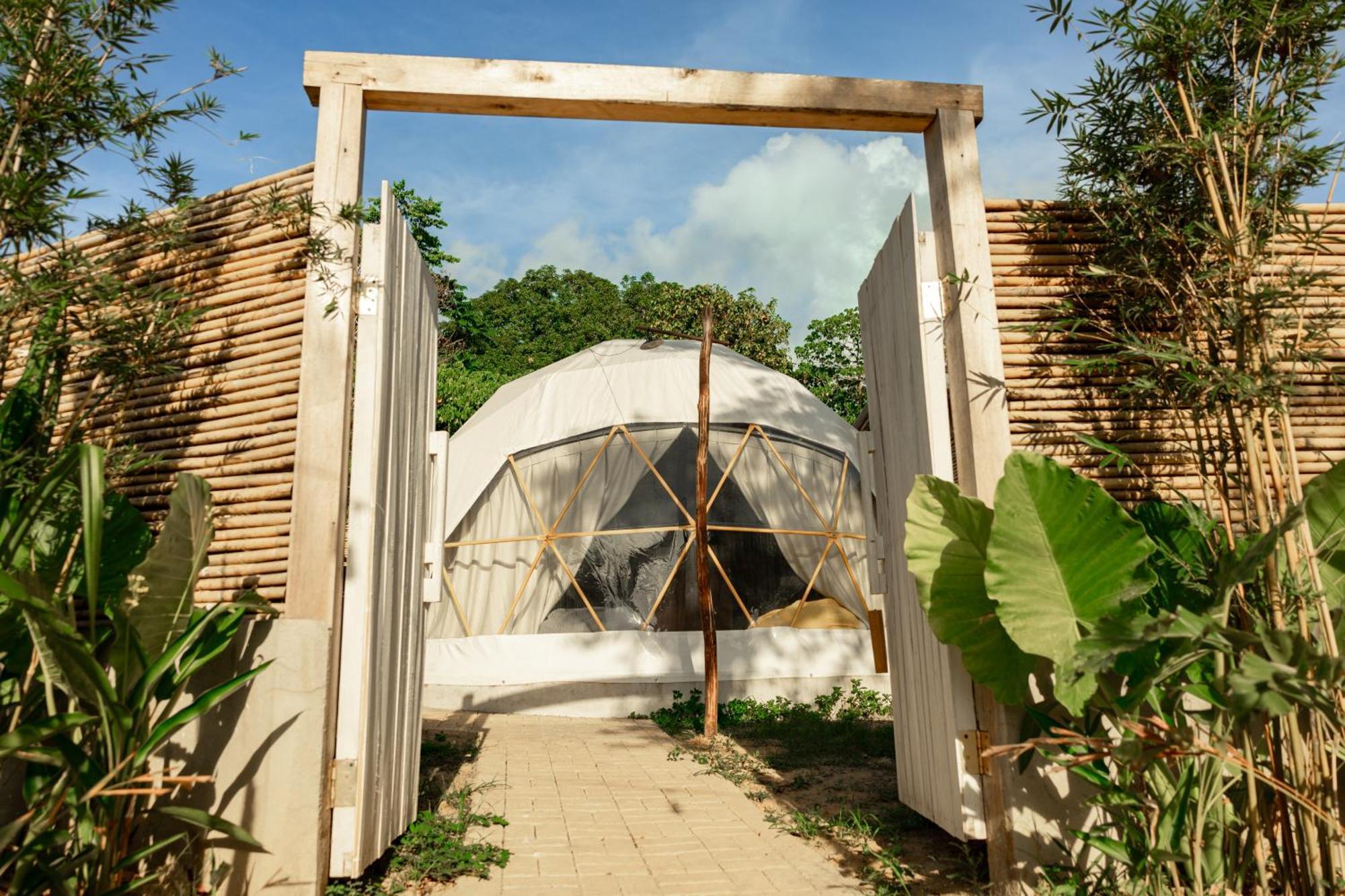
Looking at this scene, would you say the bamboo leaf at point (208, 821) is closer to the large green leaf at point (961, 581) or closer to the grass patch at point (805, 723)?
A: the large green leaf at point (961, 581)

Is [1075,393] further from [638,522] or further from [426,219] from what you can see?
[426,219]

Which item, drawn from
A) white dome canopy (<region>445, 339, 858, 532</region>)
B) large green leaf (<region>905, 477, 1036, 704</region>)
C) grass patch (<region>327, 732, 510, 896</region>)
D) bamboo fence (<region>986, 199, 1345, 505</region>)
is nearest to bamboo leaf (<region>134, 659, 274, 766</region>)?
grass patch (<region>327, 732, 510, 896</region>)

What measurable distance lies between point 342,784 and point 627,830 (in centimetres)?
158

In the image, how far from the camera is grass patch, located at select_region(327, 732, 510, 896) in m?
3.18

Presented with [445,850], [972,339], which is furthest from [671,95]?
[445,850]

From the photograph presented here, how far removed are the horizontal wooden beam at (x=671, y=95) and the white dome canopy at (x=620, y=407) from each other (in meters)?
5.64

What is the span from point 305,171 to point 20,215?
44.6 inches

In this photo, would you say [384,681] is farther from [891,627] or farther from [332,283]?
[891,627]

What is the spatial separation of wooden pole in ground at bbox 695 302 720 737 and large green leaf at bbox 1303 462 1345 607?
4863mm

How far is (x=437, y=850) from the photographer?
11.3 feet

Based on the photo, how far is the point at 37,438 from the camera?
255 cm

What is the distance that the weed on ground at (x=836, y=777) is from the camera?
3.43 m

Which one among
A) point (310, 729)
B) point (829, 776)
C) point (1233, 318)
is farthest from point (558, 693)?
point (1233, 318)

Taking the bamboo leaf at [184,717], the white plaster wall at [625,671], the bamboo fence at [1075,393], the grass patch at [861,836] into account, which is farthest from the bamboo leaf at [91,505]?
the white plaster wall at [625,671]
